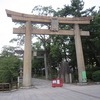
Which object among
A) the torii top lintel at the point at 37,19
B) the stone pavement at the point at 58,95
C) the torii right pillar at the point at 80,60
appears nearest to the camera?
the stone pavement at the point at 58,95

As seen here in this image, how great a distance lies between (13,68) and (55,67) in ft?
88.6

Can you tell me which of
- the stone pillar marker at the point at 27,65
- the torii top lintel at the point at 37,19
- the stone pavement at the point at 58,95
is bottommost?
the stone pavement at the point at 58,95

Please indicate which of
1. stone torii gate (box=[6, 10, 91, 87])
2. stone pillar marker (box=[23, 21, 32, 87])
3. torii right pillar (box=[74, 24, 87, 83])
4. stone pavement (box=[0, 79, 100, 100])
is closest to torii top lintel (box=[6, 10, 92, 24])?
stone torii gate (box=[6, 10, 91, 87])

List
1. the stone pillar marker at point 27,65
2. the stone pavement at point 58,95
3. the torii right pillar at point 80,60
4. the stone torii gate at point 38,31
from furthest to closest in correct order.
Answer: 1. the torii right pillar at point 80,60
2. the stone torii gate at point 38,31
3. the stone pillar marker at point 27,65
4. the stone pavement at point 58,95

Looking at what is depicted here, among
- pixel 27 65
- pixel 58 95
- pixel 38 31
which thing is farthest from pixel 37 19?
pixel 58 95

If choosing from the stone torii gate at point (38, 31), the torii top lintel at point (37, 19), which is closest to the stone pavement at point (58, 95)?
the stone torii gate at point (38, 31)

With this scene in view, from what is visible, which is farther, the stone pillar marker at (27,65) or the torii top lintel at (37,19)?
the torii top lintel at (37,19)

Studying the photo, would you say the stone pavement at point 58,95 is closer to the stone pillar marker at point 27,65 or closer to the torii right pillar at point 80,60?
the stone pillar marker at point 27,65

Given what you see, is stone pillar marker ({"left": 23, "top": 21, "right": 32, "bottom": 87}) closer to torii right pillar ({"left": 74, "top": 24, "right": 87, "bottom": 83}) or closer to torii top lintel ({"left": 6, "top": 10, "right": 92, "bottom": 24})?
torii top lintel ({"left": 6, "top": 10, "right": 92, "bottom": 24})

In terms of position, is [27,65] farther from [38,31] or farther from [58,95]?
[58,95]

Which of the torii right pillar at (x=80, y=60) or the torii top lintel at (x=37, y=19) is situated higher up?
the torii top lintel at (x=37, y=19)

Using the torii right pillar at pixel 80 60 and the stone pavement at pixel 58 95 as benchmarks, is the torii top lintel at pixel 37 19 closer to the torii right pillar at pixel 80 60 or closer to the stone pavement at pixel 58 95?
the torii right pillar at pixel 80 60

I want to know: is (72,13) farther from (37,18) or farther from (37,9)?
(37,9)

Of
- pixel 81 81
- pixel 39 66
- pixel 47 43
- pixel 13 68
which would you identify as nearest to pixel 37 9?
pixel 47 43
